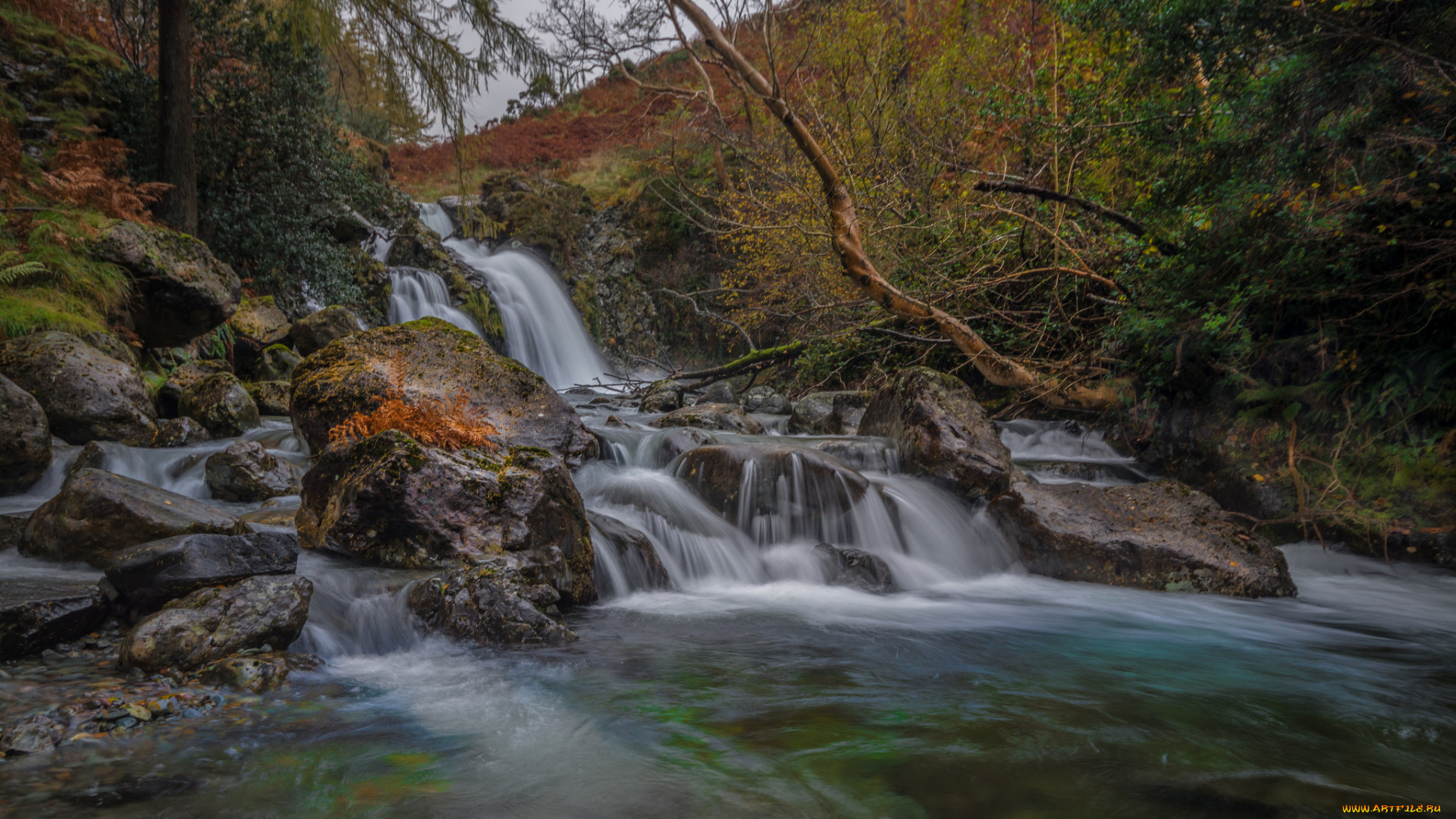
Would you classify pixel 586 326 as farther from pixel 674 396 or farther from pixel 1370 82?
pixel 1370 82

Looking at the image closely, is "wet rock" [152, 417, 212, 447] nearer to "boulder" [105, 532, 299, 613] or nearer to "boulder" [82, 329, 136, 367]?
"boulder" [82, 329, 136, 367]

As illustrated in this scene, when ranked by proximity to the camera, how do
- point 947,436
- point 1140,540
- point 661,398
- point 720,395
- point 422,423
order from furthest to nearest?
point 720,395 < point 661,398 < point 947,436 < point 1140,540 < point 422,423

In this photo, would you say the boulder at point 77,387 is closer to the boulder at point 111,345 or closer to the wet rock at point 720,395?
the boulder at point 111,345

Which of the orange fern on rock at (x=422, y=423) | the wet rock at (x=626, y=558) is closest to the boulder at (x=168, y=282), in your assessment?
the orange fern on rock at (x=422, y=423)

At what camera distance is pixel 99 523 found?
164 inches

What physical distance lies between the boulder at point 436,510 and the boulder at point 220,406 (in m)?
4.38

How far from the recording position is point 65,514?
419cm

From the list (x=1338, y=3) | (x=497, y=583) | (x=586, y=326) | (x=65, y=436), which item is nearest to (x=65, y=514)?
(x=497, y=583)

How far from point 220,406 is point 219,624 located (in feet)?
20.2

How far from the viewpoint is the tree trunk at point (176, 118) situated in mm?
9469

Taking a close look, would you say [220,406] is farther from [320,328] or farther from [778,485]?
[778,485]

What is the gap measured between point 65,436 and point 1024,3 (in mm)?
14244

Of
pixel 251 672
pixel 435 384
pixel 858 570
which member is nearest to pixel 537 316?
pixel 435 384

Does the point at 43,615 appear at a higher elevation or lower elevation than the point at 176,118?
lower
